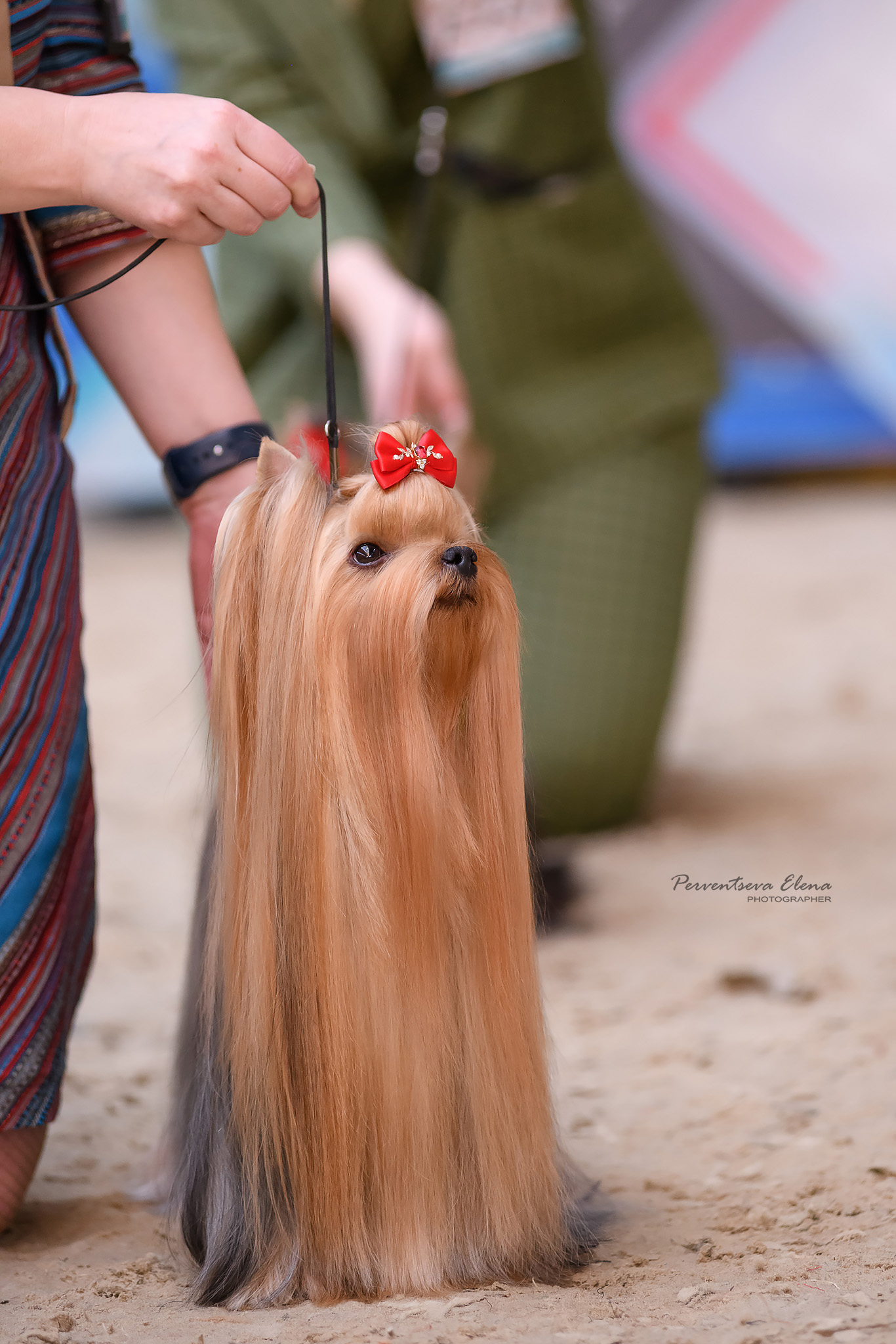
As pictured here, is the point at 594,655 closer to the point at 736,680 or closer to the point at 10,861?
the point at 736,680

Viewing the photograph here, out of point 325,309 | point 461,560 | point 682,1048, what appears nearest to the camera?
point 461,560

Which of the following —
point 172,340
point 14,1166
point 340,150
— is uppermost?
point 340,150

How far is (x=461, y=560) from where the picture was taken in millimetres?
1048

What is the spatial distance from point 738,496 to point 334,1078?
565cm

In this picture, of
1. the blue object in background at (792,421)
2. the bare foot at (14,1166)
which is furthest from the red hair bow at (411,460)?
the blue object in background at (792,421)

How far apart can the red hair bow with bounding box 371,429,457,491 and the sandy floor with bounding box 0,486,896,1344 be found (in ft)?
0.75

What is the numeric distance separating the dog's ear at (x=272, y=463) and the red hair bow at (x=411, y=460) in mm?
68

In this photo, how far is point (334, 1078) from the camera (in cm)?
108

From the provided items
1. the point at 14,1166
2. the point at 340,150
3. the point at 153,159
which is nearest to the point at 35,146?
the point at 153,159

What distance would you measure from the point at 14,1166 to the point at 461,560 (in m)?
0.70

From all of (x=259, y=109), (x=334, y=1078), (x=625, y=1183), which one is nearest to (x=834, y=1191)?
(x=625, y=1183)

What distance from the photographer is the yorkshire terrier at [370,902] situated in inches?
41.6

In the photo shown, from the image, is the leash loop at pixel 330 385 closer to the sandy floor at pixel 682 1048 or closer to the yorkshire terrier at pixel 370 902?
the yorkshire terrier at pixel 370 902

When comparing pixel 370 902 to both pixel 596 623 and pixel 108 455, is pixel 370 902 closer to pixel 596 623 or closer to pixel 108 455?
pixel 596 623
